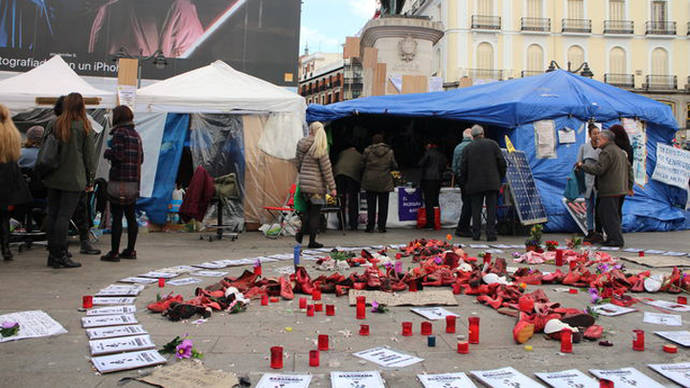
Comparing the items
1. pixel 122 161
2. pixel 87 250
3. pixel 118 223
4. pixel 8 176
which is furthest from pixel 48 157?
pixel 87 250

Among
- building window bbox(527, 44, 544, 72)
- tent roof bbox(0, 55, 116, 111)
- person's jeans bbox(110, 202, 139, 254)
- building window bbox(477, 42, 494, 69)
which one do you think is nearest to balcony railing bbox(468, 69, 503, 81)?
building window bbox(477, 42, 494, 69)

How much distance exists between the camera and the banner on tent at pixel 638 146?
1093 centimetres

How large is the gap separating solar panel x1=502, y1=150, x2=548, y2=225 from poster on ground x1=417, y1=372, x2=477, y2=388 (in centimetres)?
723

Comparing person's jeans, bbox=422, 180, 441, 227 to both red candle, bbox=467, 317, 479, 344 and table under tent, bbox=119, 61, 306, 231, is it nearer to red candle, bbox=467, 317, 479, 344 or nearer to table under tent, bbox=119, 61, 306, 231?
table under tent, bbox=119, 61, 306, 231

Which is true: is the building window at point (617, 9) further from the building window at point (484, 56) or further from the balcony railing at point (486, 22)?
the building window at point (484, 56)

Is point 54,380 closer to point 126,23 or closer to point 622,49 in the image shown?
point 126,23

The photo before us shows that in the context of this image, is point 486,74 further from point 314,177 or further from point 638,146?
point 314,177

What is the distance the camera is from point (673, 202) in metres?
11.3

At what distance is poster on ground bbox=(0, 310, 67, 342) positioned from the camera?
3322mm

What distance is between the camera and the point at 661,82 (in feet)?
136

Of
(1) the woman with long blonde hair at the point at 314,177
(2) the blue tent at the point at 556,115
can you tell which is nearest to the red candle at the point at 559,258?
(1) the woman with long blonde hair at the point at 314,177

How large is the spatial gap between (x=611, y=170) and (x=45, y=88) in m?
9.88

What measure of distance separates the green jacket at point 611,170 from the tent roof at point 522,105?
2.58 meters

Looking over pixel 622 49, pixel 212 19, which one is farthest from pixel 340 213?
pixel 622 49
